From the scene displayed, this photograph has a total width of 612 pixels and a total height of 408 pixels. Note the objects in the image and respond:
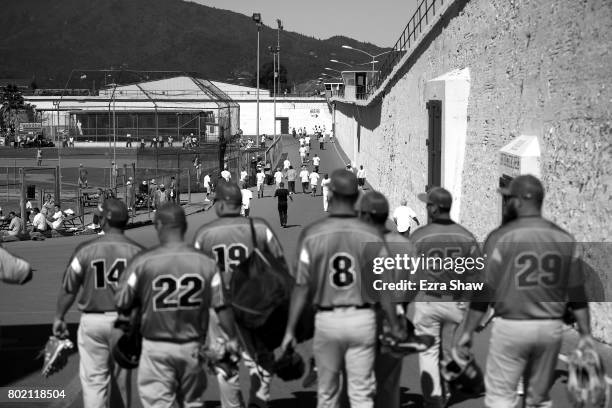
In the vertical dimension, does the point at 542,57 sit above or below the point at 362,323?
above

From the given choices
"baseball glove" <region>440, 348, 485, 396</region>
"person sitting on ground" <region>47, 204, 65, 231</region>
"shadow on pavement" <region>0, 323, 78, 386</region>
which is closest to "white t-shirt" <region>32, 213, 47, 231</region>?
"person sitting on ground" <region>47, 204, 65, 231</region>

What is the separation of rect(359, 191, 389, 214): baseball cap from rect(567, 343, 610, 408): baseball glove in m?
1.86

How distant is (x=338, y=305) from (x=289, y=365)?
933 mm

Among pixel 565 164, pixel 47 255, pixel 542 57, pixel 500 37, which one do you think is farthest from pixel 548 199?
pixel 47 255

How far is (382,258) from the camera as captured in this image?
241 inches

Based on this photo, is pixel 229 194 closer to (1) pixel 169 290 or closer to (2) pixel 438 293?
(1) pixel 169 290

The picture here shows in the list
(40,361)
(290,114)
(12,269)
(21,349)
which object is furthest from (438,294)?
(290,114)

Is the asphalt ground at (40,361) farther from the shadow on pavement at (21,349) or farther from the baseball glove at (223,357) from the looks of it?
the baseball glove at (223,357)

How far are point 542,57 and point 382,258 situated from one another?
810 centimetres

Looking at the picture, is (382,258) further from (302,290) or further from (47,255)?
(47,255)

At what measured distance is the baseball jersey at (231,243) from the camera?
7.25 metres

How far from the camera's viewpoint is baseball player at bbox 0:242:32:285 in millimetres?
6594

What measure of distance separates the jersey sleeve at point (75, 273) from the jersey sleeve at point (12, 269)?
30 centimetres

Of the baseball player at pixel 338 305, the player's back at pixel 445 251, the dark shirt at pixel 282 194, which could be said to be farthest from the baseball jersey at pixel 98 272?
the dark shirt at pixel 282 194
